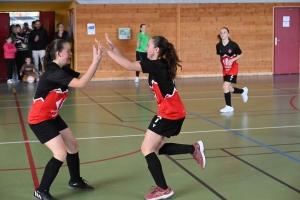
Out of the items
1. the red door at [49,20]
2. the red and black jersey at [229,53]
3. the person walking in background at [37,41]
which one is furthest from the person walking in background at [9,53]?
the red and black jersey at [229,53]

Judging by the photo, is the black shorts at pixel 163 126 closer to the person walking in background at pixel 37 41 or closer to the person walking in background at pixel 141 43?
the person walking in background at pixel 141 43

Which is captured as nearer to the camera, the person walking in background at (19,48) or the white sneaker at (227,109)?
the white sneaker at (227,109)

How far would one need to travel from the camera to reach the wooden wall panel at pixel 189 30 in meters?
18.8

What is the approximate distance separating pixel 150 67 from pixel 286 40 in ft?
53.7

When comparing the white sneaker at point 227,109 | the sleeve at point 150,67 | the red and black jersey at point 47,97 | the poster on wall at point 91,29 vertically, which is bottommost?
the white sneaker at point 227,109

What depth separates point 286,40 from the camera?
20.5m

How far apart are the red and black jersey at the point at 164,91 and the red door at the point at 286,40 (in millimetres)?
15897

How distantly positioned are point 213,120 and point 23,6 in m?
13.8

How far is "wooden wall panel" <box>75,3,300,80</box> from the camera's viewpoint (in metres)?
18.8

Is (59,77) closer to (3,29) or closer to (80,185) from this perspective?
(80,185)

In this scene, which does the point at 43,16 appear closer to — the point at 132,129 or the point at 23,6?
the point at 23,6

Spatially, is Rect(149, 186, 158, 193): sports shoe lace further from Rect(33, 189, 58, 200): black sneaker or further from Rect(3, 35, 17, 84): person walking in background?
Rect(3, 35, 17, 84): person walking in background

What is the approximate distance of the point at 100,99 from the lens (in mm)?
13477

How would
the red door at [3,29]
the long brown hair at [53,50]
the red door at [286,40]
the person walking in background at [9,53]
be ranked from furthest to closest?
the red door at [286,40], the red door at [3,29], the person walking in background at [9,53], the long brown hair at [53,50]
